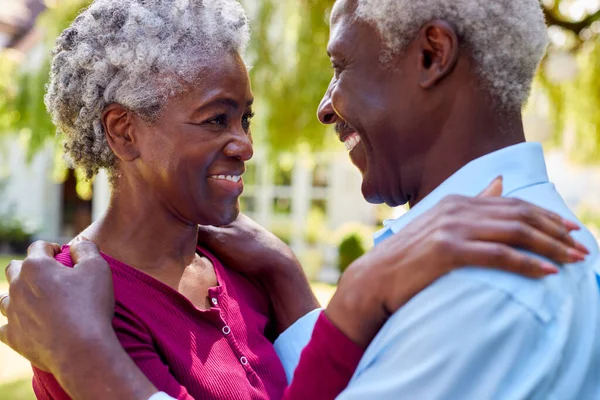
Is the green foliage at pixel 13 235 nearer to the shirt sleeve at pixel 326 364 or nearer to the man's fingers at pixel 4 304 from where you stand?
the man's fingers at pixel 4 304

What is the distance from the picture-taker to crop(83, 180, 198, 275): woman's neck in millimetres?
1970

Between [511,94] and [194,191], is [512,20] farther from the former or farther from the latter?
[194,191]

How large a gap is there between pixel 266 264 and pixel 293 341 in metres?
0.27

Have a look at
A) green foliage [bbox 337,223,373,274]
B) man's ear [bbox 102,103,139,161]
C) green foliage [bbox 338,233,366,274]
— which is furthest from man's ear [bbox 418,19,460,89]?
green foliage [bbox 338,233,366,274]

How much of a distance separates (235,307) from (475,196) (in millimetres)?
939

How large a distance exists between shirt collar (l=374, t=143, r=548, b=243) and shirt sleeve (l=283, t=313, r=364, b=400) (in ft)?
1.16

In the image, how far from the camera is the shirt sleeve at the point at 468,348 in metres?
1.24

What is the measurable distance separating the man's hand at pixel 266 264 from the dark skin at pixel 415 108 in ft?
2.20

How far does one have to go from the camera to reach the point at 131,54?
1.94 metres

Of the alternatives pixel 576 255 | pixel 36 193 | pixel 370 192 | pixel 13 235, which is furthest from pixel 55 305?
pixel 36 193

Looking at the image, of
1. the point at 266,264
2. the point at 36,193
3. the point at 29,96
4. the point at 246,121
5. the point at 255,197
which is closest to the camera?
the point at 246,121

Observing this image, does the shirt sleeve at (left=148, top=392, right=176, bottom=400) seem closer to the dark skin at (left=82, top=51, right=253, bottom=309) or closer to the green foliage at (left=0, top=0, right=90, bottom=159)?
the dark skin at (left=82, top=51, right=253, bottom=309)

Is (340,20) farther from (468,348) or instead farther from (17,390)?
(17,390)

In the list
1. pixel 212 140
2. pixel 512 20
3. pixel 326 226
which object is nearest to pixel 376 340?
pixel 512 20
